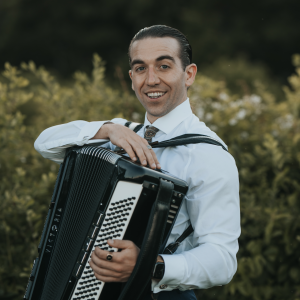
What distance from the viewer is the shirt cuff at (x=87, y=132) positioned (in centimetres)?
194

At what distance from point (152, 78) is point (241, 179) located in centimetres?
175

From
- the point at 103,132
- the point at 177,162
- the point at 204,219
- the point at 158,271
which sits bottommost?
the point at 158,271

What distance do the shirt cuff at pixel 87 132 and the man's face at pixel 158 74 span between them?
0.92 ft

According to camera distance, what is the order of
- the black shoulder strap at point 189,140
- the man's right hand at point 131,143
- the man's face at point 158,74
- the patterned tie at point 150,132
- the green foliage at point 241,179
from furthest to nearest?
the green foliage at point 241,179
the patterned tie at point 150,132
the man's face at point 158,74
the black shoulder strap at point 189,140
the man's right hand at point 131,143

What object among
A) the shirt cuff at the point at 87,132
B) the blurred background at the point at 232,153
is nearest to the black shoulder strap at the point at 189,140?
the shirt cuff at the point at 87,132

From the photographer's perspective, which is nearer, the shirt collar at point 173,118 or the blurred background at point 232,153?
the shirt collar at point 173,118

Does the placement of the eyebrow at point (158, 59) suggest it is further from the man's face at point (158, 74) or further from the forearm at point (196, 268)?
the forearm at point (196, 268)

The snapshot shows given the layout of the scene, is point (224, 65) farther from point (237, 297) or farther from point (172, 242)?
point (172, 242)

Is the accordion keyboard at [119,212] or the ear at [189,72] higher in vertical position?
the ear at [189,72]

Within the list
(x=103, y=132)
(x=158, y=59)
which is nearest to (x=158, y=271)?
(x=103, y=132)

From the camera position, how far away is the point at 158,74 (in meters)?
1.93

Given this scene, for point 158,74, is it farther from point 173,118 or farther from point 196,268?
point 196,268

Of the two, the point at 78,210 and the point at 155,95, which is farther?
the point at 155,95

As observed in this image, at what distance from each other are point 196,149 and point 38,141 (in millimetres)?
903
